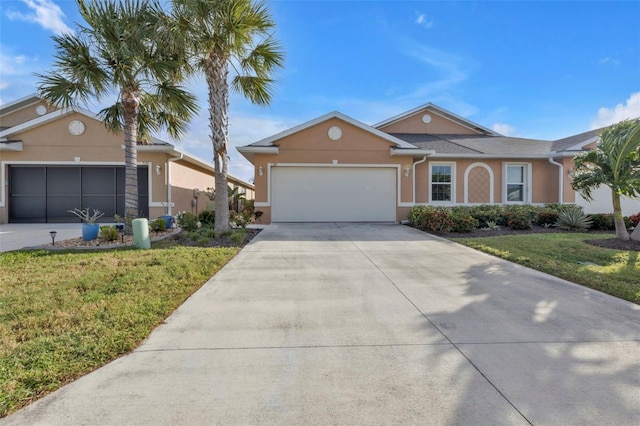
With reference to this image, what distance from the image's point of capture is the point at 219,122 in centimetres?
930

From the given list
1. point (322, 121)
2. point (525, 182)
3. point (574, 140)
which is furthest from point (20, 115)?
point (574, 140)

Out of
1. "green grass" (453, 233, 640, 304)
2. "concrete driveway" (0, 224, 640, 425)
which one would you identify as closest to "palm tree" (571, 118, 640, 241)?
"green grass" (453, 233, 640, 304)

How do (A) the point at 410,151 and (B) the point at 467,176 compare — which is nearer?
(A) the point at 410,151

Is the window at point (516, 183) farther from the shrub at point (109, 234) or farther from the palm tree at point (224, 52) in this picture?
the shrub at point (109, 234)

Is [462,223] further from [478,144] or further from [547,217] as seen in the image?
[478,144]

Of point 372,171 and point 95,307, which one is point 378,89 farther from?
point 95,307

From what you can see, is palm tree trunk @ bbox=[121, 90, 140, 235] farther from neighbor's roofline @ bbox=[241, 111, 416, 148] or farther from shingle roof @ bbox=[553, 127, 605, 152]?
→ shingle roof @ bbox=[553, 127, 605, 152]

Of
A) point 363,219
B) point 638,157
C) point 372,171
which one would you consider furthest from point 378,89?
point 638,157

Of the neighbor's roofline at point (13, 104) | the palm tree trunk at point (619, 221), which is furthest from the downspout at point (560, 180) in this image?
the neighbor's roofline at point (13, 104)

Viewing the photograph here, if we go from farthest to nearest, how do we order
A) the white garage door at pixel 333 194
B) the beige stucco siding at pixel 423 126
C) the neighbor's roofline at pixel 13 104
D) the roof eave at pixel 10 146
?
the beige stucco siding at pixel 423 126 < the neighbor's roofline at pixel 13 104 < the white garage door at pixel 333 194 < the roof eave at pixel 10 146

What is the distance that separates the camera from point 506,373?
2693mm

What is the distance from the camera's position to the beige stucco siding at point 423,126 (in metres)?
17.8

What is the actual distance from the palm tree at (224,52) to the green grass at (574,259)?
736cm

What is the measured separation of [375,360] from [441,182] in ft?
42.6
